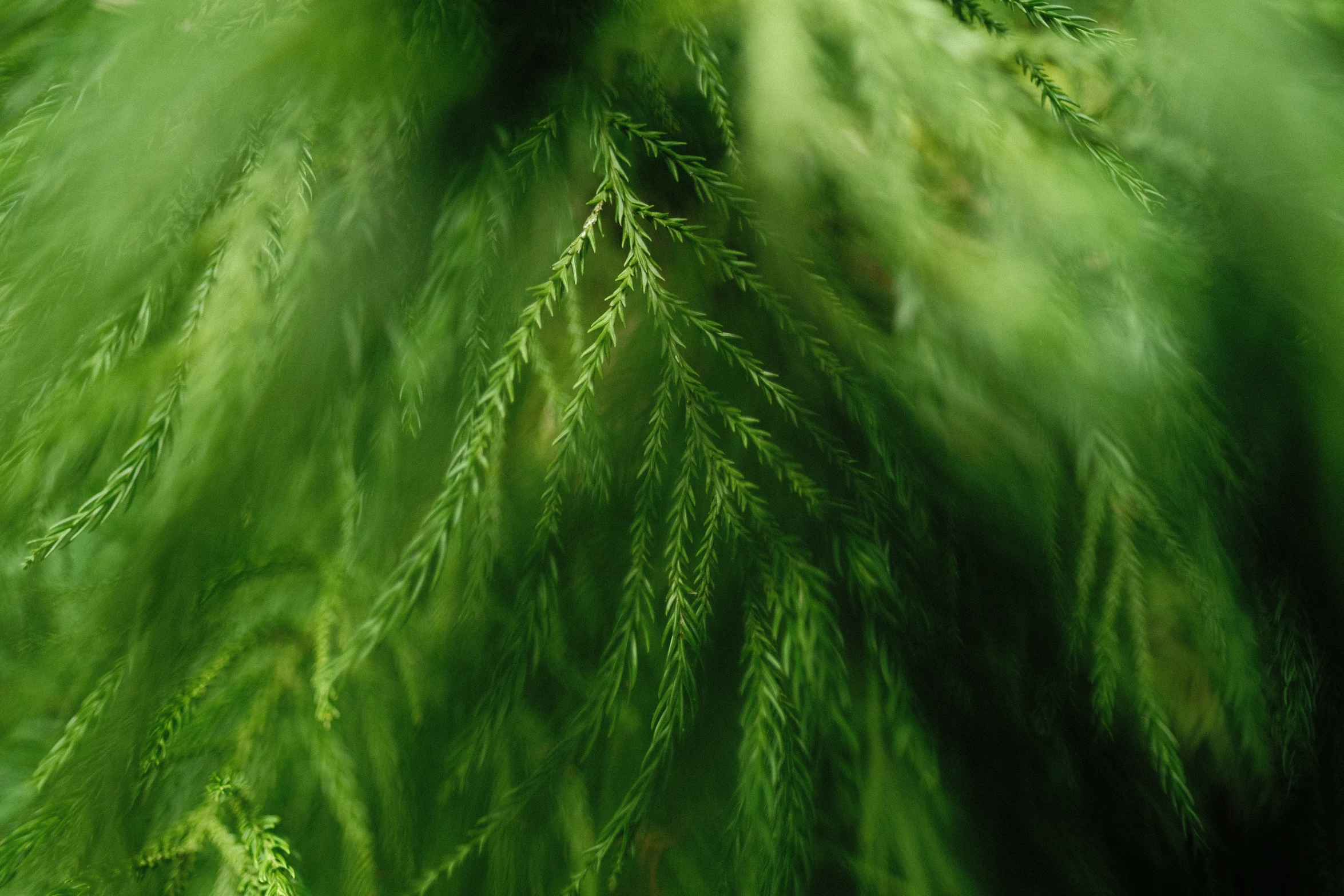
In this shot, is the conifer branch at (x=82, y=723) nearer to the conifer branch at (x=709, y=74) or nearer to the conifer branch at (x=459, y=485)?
the conifer branch at (x=459, y=485)

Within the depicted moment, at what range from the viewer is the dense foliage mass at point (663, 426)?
380 mm

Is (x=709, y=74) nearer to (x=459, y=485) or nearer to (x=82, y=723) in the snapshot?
(x=459, y=485)

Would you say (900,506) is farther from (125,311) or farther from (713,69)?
(125,311)

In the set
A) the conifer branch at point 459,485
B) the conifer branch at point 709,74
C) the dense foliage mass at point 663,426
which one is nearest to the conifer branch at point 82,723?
the dense foliage mass at point 663,426

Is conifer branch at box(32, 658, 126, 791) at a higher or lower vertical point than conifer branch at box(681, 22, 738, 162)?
lower

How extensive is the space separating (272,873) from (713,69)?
39cm

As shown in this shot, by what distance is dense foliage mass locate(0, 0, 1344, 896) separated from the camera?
0.38m

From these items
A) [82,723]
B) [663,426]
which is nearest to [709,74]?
[663,426]

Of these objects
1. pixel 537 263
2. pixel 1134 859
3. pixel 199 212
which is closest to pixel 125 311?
pixel 199 212

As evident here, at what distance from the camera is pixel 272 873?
364 millimetres

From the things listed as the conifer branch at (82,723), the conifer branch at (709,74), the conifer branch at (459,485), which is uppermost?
the conifer branch at (709,74)

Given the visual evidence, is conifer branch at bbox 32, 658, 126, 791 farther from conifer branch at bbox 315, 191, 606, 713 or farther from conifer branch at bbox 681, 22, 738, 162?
conifer branch at bbox 681, 22, 738, 162

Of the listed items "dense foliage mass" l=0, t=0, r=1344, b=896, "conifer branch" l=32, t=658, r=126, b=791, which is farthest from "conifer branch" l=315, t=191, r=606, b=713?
"conifer branch" l=32, t=658, r=126, b=791

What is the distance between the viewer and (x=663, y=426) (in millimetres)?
385
